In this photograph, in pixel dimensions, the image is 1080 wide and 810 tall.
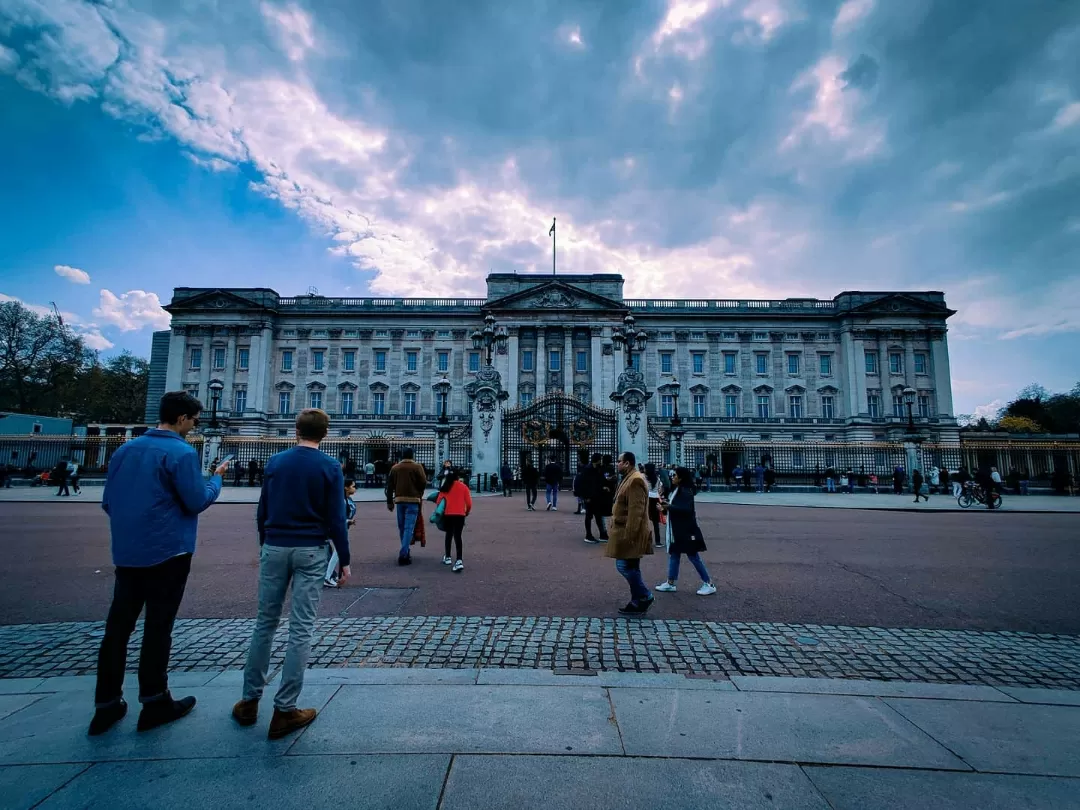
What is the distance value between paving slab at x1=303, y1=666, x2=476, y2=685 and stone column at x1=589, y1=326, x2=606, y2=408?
45461mm

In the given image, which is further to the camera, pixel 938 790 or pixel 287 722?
pixel 287 722

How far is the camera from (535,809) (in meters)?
2.38

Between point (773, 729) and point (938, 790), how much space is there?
31.6 inches

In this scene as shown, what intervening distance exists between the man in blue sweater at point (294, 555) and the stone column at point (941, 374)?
199 ft

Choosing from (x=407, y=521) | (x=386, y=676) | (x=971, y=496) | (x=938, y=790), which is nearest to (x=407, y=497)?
(x=407, y=521)

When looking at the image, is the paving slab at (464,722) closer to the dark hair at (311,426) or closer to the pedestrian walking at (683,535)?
the dark hair at (311,426)

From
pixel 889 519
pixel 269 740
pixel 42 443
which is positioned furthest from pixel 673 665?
pixel 42 443

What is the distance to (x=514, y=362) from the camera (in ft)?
165

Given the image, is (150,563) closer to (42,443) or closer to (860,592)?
(860,592)

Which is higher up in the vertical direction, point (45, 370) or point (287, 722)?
point (45, 370)

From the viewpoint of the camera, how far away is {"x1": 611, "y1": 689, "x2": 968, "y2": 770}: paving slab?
2.90m

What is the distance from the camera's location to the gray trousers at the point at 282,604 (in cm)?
323

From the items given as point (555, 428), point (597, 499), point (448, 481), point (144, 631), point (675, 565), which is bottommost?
point (675, 565)

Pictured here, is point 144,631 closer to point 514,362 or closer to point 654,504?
point 654,504
